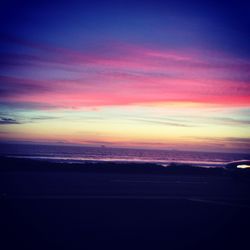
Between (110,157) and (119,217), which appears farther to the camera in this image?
(110,157)

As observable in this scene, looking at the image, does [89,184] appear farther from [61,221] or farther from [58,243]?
[58,243]

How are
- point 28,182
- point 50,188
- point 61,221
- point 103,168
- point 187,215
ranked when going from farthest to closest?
point 103,168
point 28,182
point 50,188
point 187,215
point 61,221

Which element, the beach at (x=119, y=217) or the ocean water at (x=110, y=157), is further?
the ocean water at (x=110, y=157)

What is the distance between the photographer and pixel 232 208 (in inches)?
412

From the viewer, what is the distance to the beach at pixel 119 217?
6809 millimetres

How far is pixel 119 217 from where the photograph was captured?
345 inches

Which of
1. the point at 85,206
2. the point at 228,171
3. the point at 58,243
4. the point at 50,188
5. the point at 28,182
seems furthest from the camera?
the point at 228,171

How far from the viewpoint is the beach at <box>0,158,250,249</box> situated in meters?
6.81

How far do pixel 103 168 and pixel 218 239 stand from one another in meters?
17.1

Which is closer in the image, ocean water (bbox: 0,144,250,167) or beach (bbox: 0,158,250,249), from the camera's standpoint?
beach (bbox: 0,158,250,249)

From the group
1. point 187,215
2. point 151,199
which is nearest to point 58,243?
point 187,215

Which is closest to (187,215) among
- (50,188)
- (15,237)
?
(15,237)

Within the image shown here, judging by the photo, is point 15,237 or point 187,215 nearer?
point 15,237

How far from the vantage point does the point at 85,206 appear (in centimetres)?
993
